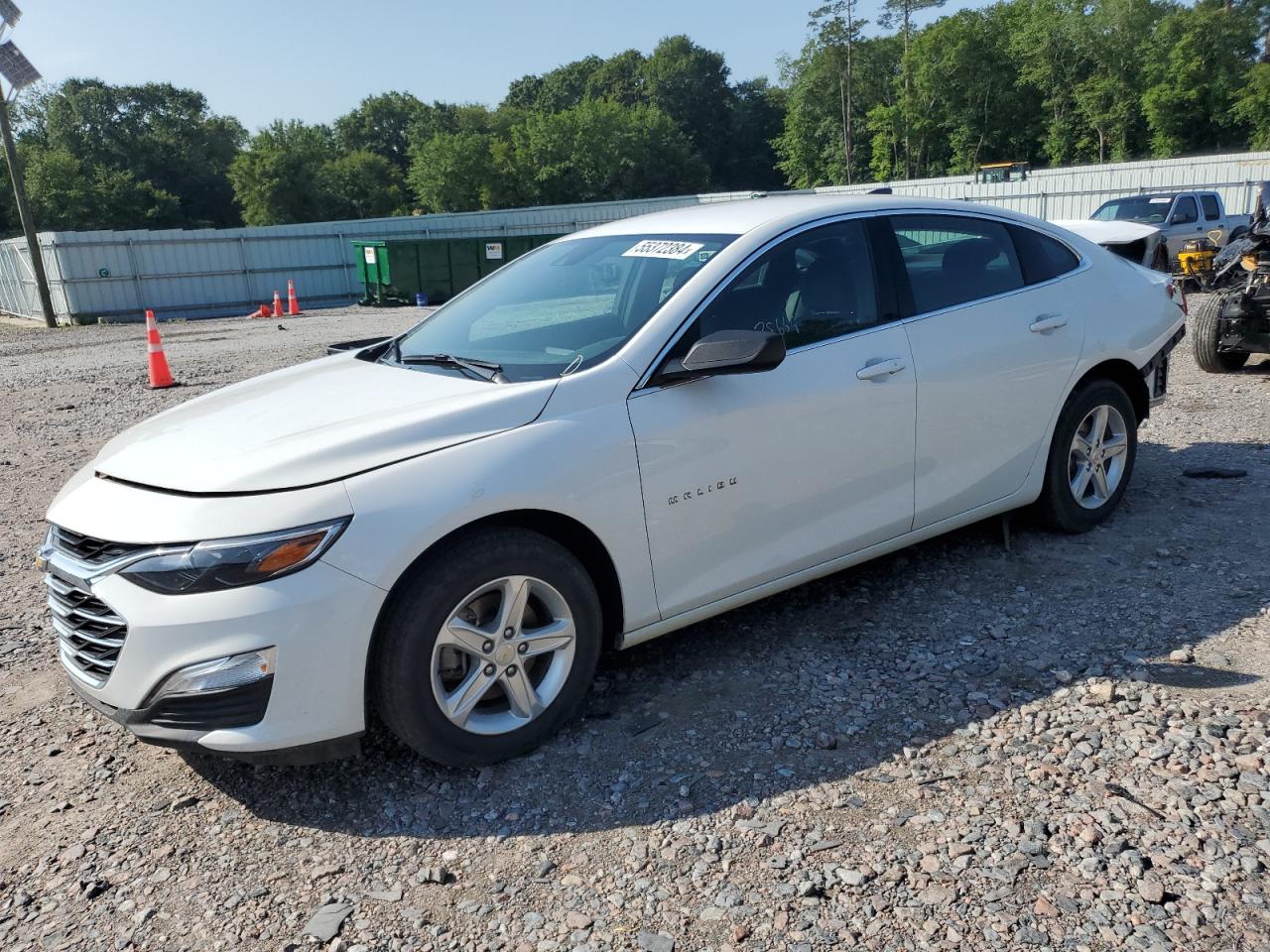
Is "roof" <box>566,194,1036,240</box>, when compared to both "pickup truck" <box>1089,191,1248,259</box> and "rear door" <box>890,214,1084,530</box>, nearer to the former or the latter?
"rear door" <box>890,214,1084,530</box>

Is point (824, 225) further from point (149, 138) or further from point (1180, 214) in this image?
point (149, 138)

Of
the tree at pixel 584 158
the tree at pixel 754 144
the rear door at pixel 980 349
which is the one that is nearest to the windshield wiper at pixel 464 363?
the rear door at pixel 980 349

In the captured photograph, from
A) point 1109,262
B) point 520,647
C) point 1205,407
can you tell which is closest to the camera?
point 520,647

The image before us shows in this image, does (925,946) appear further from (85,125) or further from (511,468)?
(85,125)

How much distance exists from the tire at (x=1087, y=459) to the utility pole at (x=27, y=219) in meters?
23.8

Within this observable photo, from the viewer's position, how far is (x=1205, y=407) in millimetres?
8000

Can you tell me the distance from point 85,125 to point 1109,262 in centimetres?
9336

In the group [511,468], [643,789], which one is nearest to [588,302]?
[511,468]

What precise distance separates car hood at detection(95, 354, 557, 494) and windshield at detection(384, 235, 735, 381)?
0.82 ft

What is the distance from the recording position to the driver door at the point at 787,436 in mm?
3438

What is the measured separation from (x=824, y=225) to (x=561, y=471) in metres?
1.66

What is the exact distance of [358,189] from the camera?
73.0 metres

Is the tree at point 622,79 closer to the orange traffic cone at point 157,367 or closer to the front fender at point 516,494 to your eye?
the orange traffic cone at point 157,367

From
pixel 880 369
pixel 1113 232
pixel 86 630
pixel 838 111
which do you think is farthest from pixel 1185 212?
pixel 838 111
